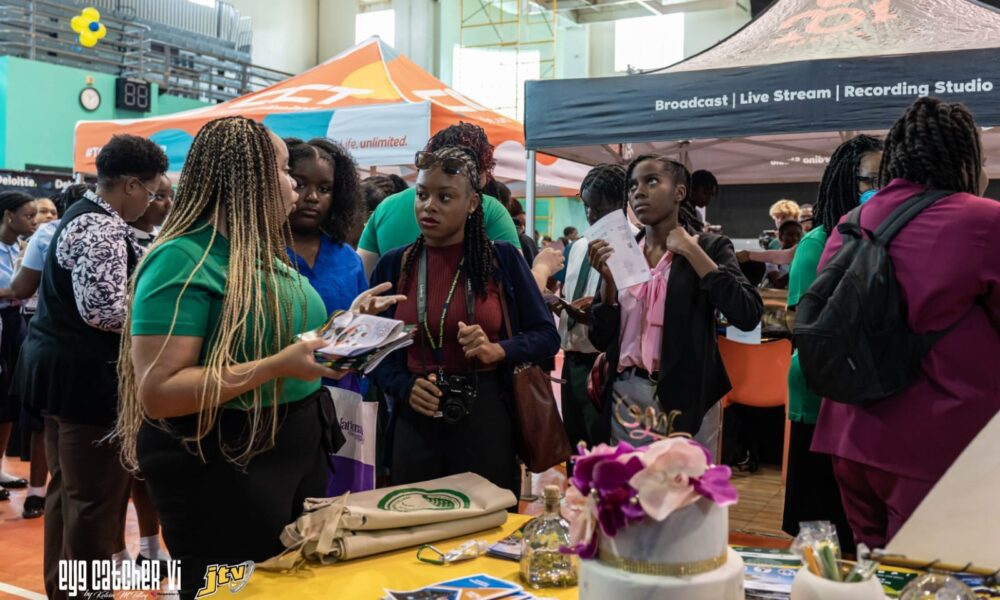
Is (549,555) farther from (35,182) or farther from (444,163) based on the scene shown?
(35,182)

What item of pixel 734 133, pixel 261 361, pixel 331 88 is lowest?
pixel 261 361

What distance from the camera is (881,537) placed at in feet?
6.82

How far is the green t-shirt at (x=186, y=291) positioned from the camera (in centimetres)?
164

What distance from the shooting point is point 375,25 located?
69.9 feet

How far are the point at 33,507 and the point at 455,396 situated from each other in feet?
11.7

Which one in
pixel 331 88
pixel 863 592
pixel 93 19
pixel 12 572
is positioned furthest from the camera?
pixel 93 19

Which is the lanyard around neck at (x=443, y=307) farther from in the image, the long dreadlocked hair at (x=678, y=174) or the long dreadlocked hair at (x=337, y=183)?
the long dreadlocked hair at (x=678, y=174)

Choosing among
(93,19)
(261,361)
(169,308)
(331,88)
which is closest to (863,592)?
(261,361)

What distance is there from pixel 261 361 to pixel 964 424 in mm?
1504

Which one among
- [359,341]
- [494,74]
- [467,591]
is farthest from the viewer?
[494,74]

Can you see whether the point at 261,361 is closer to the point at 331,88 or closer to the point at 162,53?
the point at 331,88

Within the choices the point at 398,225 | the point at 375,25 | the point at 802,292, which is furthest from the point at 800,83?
the point at 375,25

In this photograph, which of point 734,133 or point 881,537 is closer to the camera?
point 881,537

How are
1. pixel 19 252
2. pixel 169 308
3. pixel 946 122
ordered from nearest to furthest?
pixel 169 308 < pixel 946 122 < pixel 19 252
